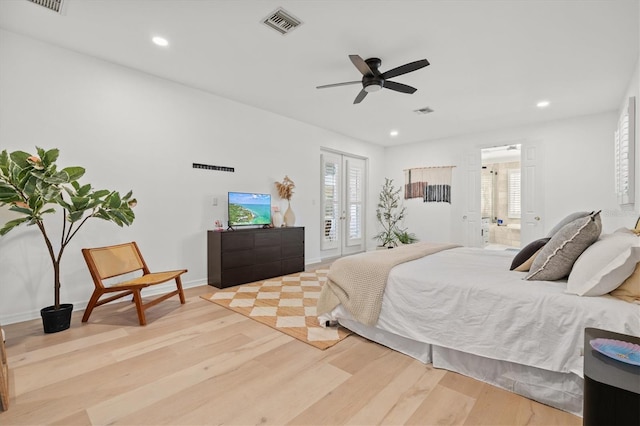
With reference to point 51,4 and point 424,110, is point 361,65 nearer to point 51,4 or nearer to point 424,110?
point 424,110

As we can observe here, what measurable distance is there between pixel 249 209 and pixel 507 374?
11.7 feet

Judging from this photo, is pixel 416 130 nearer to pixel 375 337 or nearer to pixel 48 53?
pixel 375 337

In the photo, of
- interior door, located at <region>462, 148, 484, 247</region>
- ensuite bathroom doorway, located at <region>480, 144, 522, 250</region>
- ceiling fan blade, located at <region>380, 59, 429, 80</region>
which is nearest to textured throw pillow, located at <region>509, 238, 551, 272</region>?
ceiling fan blade, located at <region>380, 59, 429, 80</region>

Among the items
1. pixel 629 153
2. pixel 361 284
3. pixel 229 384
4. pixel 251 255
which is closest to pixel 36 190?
pixel 229 384

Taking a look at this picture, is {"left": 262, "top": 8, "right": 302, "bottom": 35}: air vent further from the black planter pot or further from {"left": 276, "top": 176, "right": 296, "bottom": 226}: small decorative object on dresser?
the black planter pot

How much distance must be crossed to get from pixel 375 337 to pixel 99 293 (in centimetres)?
246

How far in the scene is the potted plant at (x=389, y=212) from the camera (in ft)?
23.2

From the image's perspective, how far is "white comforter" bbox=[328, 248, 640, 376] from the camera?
1.49 m

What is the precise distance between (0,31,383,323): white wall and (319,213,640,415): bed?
2509 millimetres

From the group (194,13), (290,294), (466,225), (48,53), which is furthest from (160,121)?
(466,225)

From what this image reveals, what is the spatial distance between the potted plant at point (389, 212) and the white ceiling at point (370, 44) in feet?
9.88

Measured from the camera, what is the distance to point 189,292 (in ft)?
12.3

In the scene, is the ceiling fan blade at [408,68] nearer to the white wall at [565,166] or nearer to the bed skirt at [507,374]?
the bed skirt at [507,374]

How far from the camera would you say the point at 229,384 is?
1.81m
